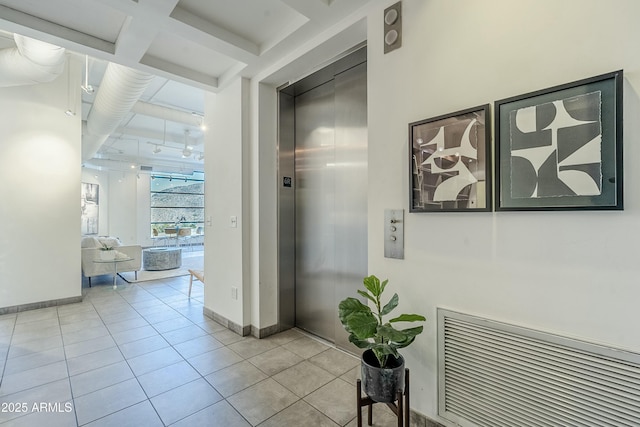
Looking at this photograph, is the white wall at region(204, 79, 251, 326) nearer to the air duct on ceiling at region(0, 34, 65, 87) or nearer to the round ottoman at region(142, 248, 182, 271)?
the air duct on ceiling at region(0, 34, 65, 87)

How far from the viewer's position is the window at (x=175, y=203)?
446 inches

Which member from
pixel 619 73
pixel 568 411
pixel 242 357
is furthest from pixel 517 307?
pixel 242 357

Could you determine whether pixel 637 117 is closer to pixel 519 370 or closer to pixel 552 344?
pixel 552 344

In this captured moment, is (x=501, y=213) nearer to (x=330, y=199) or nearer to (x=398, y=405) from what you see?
(x=398, y=405)

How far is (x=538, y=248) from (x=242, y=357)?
2.51 meters

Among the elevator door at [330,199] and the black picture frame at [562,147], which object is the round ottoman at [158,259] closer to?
the elevator door at [330,199]

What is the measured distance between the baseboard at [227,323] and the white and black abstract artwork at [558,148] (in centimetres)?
288

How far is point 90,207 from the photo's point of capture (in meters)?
9.05

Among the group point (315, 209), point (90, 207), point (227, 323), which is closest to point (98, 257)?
point (227, 323)

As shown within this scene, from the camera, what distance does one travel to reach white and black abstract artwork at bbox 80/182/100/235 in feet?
28.8

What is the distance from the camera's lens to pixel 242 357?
2666mm

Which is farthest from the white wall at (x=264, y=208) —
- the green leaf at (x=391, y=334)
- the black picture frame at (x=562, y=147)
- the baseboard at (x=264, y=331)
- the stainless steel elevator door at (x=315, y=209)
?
the black picture frame at (x=562, y=147)

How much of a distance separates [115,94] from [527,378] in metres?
4.84

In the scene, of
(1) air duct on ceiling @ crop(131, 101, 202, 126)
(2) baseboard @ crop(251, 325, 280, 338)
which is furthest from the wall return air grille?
(1) air duct on ceiling @ crop(131, 101, 202, 126)
